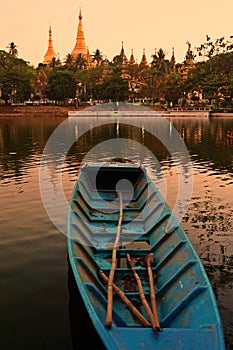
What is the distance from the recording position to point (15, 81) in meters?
95.2

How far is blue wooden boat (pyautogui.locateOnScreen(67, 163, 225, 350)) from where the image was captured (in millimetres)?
5102

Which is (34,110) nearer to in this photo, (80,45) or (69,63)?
(69,63)

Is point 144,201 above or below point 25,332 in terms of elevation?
above

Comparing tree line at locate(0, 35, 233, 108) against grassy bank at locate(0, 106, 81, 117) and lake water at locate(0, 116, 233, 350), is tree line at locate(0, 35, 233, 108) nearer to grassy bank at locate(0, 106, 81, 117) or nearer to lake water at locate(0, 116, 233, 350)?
grassy bank at locate(0, 106, 81, 117)

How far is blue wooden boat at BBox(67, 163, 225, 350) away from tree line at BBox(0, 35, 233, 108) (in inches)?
2974

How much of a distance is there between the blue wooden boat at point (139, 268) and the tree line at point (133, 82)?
75.5 meters

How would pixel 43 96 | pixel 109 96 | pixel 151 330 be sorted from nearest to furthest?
pixel 151 330
pixel 109 96
pixel 43 96

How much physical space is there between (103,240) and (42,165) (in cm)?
1631

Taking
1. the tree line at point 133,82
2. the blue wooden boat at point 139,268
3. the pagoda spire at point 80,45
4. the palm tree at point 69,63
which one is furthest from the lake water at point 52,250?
the pagoda spire at point 80,45

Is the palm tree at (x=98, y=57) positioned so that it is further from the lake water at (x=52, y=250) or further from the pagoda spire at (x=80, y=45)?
the lake water at (x=52, y=250)

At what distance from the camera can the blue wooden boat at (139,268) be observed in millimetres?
5102

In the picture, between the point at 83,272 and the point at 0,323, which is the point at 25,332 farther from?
the point at 83,272

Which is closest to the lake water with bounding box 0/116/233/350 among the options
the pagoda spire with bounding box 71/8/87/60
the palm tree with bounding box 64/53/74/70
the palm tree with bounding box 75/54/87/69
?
the palm tree with bounding box 64/53/74/70

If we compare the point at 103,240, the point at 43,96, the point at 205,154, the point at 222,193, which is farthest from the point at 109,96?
the point at 103,240
